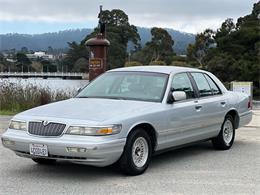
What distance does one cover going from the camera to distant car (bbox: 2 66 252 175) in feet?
22.3

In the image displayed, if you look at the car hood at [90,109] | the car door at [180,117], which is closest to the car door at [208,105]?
the car door at [180,117]

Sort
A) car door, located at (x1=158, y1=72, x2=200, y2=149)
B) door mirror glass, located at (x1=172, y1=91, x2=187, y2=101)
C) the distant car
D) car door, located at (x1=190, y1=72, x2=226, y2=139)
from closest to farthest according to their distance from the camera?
the distant car, car door, located at (x1=158, y1=72, x2=200, y2=149), door mirror glass, located at (x1=172, y1=91, x2=187, y2=101), car door, located at (x1=190, y1=72, x2=226, y2=139)

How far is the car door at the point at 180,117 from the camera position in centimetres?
791

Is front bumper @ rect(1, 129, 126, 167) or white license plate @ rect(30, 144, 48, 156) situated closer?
front bumper @ rect(1, 129, 126, 167)

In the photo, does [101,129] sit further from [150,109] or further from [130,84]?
[130,84]

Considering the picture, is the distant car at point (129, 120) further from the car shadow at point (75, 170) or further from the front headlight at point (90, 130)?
the car shadow at point (75, 170)

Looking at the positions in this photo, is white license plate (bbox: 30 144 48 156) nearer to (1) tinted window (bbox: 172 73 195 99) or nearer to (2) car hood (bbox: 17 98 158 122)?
(2) car hood (bbox: 17 98 158 122)

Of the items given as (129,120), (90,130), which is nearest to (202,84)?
(129,120)

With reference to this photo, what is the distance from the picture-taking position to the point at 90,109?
7.31 metres

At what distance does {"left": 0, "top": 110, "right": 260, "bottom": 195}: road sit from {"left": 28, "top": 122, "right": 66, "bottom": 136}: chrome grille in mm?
615

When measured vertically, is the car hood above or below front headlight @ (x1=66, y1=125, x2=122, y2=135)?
above

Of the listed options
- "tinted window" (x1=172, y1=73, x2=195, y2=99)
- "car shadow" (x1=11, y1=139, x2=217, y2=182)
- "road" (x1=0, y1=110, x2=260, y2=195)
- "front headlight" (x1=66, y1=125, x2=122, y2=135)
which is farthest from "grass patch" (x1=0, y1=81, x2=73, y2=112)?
"front headlight" (x1=66, y1=125, x2=122, y2=135)

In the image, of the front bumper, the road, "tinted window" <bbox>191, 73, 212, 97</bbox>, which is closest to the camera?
the road

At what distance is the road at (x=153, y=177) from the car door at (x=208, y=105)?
1.50 ft
